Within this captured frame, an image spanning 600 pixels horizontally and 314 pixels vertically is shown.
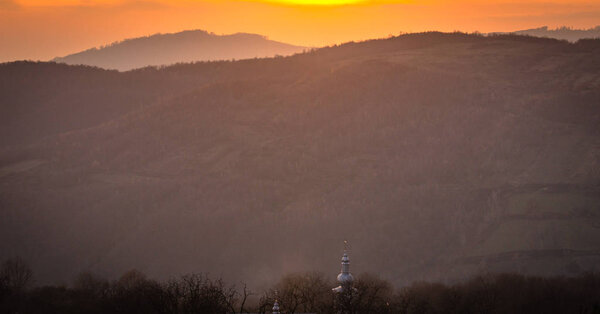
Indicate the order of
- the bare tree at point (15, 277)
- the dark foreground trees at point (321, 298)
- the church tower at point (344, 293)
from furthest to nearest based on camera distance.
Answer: the bare tree at point (15, 277) < the dark foreground trees at point (321, 298) < the church tower at point (344, 293)

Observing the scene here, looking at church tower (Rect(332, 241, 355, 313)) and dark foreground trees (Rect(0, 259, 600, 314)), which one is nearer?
church tower (Rect(332, 241, 355, 313))

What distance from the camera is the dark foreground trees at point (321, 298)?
265 feet

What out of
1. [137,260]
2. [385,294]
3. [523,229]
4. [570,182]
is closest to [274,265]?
[137,260]

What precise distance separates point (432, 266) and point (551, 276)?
980 inches

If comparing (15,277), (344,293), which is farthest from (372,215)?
(344,293)

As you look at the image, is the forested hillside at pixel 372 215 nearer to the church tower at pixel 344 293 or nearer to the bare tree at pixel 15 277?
the bare tree at pixel 15 277

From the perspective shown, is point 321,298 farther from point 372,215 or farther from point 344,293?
point 372,215

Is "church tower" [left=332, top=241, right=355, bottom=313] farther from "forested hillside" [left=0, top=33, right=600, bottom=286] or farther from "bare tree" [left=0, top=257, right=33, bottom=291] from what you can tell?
"forested hillside" [left=0, top=33, right=600, bottom=286]

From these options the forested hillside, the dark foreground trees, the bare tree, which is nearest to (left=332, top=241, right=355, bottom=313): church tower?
the dark foreground trees

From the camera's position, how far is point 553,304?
3792 inches

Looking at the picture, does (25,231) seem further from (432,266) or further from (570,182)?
(570,182)

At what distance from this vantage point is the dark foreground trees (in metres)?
80.8

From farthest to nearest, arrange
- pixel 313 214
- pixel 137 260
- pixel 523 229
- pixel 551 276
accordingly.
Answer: pixel 313 214 → pixel 137 260 → pixel 523 229 → pixel 551 276

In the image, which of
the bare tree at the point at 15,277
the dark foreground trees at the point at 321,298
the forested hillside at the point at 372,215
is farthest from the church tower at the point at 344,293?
the forested hillside at the point at 372,215
